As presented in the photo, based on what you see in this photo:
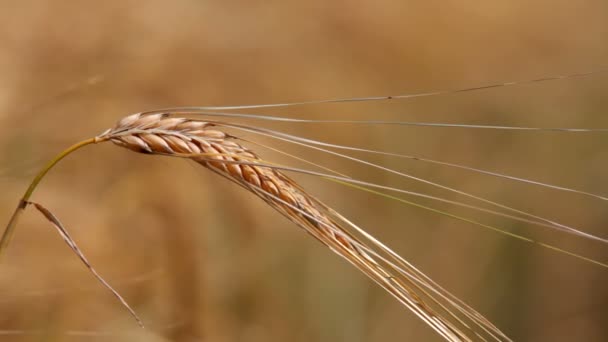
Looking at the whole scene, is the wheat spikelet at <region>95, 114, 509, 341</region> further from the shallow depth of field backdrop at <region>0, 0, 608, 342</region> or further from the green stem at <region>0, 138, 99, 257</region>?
the shallow depth of field backdrop at <region>0, 0, 608, 342</region>

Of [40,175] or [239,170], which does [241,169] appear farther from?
[40,175]

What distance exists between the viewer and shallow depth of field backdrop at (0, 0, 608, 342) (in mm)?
1033

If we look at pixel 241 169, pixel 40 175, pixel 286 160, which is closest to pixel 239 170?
pixel 241 169

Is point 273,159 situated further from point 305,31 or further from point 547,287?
point 547,287

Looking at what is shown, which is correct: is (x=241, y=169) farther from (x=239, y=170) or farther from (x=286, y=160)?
(x=286, y=160)

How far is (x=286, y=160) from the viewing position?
119cm

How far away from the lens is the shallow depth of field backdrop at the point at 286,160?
1.03 meters

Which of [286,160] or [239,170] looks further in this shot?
[286,160]

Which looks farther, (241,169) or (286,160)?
(286,160)

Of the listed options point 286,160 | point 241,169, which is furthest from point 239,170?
point 286,160

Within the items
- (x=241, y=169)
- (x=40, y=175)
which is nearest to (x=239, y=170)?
(x=241, y=169)

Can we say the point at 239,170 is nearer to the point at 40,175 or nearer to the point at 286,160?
the point at 40,175

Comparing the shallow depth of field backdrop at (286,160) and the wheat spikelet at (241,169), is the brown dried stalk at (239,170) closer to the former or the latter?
the wheat spikelet at (241,169)

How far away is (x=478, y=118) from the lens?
1.31 m
